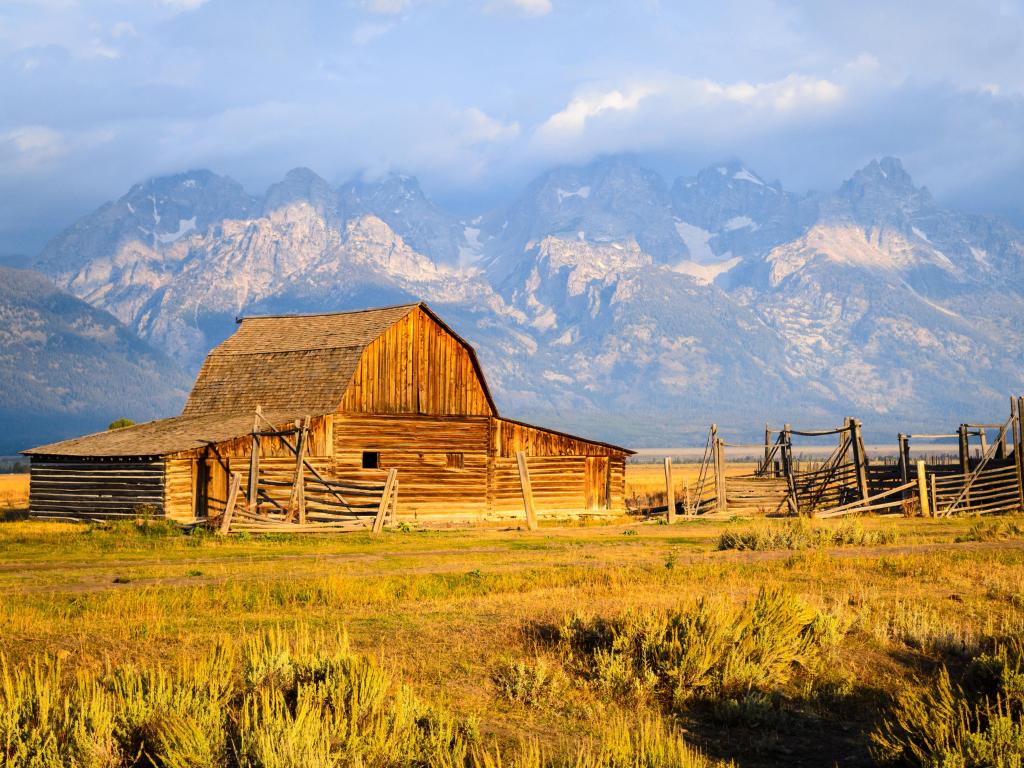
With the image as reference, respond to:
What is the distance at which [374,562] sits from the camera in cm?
2280

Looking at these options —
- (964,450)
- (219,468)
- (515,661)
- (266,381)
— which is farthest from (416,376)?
(515,661)

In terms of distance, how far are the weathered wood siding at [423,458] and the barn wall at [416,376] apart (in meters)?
0.48

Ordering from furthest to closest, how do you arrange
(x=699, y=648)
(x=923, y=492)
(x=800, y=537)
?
(x=923, y=492) < (x=800, y=537) < (x=699, y=648)

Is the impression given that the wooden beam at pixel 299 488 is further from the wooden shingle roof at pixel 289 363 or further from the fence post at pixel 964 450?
the fence post at pixel 964 450

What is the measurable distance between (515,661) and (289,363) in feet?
109

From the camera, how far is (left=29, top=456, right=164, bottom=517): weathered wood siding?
118ft

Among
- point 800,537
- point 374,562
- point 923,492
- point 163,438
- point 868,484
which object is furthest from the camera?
point 868,484

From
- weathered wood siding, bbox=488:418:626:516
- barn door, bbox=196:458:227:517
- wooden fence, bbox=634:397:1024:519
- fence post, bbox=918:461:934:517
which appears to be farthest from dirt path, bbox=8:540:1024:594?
weathered wood siding, bbox=488:418:626:516

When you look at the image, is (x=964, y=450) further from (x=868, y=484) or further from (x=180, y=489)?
(x=180, y=489)

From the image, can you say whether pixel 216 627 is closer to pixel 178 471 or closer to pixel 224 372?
pixel 178 471

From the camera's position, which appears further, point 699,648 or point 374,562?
point 374,562

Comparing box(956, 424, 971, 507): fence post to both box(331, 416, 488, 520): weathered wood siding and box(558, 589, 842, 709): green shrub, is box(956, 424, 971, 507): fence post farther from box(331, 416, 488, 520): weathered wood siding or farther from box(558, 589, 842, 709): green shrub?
box(558, 589, 842, 709): green shrub

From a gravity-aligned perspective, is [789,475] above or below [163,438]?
below

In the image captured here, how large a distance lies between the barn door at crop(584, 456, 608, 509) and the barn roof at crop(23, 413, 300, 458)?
41.5 feet
